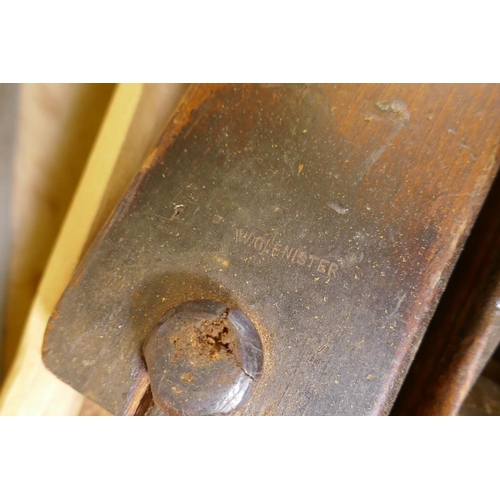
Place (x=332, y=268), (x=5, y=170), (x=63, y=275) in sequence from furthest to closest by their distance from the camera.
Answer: (x=5, y=170) → (x=63, y=275) → (x=332, y=268)

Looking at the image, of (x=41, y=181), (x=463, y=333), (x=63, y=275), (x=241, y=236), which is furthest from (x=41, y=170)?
(x=463, y=333)

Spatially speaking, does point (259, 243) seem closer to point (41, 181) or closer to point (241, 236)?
point (241, 236)

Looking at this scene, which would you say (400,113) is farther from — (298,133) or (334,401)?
(334,401)

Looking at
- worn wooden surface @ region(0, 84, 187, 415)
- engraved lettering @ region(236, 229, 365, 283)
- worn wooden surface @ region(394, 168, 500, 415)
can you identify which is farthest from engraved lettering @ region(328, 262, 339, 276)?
worn wooden surface @ region(0, 84, 187, 415)

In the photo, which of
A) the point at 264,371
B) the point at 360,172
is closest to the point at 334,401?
the point at 264,371

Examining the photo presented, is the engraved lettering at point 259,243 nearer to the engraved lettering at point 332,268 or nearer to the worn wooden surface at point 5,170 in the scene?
the engraved lettering at point 332,268

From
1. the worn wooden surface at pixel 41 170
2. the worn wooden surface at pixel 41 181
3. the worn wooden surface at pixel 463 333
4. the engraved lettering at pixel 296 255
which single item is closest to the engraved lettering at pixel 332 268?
the engraved lettering at pixel 296 255

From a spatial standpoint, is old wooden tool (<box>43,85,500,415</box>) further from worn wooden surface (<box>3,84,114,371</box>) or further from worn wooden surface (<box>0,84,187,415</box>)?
worn wooden surface (<box>3,84,114,371</box>)

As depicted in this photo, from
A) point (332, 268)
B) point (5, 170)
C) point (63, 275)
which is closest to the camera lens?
point (332, 268)
